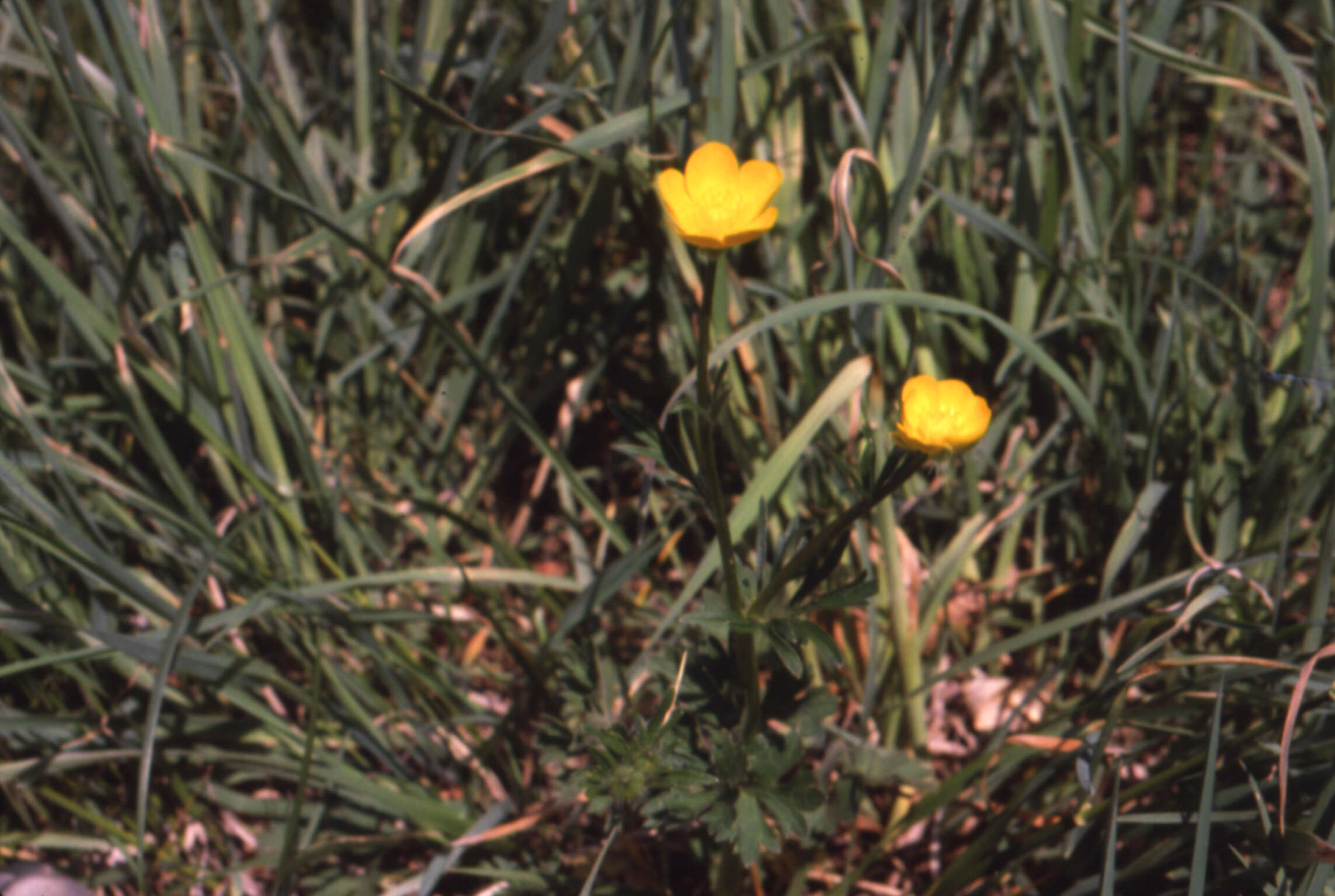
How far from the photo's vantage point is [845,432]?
1.62 meters

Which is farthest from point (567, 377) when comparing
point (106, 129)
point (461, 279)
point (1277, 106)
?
point (1277, 106)

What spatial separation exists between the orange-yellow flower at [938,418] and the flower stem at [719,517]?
0.20m

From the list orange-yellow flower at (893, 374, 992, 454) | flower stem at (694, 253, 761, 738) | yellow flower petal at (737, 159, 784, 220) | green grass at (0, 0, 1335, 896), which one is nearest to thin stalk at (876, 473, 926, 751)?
green grass at (0, 0, 1335, 896)

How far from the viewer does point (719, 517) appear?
3.36ft

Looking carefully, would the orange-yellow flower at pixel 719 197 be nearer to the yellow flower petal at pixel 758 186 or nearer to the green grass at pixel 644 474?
the yellow flower petal at pixel 758 186

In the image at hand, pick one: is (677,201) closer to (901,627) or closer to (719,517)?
(719,517)

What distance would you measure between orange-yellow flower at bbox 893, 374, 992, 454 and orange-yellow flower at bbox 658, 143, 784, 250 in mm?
233

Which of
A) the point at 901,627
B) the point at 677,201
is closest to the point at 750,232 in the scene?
the point at 677,201

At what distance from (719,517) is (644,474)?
0.42 metres

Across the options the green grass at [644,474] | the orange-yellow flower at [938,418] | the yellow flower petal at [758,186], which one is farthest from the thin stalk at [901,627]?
the yellow flower petal at [758,186]

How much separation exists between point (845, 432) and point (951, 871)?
2.33 ft

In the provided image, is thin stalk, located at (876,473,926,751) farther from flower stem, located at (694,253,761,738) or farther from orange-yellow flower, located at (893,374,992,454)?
orange-yellow flower, located at (893,374,992,454)

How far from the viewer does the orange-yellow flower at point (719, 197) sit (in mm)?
908

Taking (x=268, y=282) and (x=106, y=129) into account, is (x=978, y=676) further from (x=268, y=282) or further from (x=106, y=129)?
(x=106, y=129)
